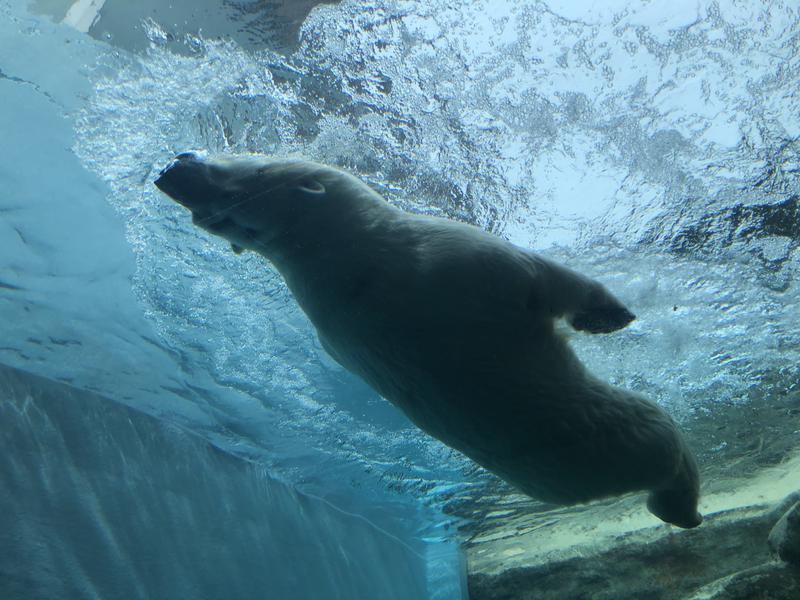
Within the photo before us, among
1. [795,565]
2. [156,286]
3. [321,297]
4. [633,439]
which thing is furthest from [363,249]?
[795,565]

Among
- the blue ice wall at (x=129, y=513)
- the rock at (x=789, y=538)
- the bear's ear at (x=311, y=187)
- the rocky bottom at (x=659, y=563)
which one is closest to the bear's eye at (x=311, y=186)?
the bear's ear at (x=311, y=187)

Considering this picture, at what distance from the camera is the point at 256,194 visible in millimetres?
2430

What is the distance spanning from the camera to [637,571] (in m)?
12.1

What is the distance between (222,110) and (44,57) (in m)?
1.56

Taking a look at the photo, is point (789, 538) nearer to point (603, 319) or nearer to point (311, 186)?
point (603, 319)

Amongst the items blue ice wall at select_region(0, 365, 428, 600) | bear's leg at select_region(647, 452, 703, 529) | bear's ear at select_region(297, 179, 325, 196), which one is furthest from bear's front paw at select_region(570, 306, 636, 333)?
blue ice wall at select_region(0, 365, 428, 600)

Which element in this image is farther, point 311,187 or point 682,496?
point 311,187

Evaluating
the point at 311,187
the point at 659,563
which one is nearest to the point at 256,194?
the point at 311,187

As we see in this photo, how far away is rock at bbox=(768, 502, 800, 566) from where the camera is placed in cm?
702

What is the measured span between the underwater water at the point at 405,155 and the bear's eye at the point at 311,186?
1.39m

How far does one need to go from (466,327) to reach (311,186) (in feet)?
3.18

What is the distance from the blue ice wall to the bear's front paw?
760 cm

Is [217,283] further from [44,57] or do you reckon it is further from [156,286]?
[44,57]

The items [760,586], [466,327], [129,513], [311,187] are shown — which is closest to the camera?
[466,327]
